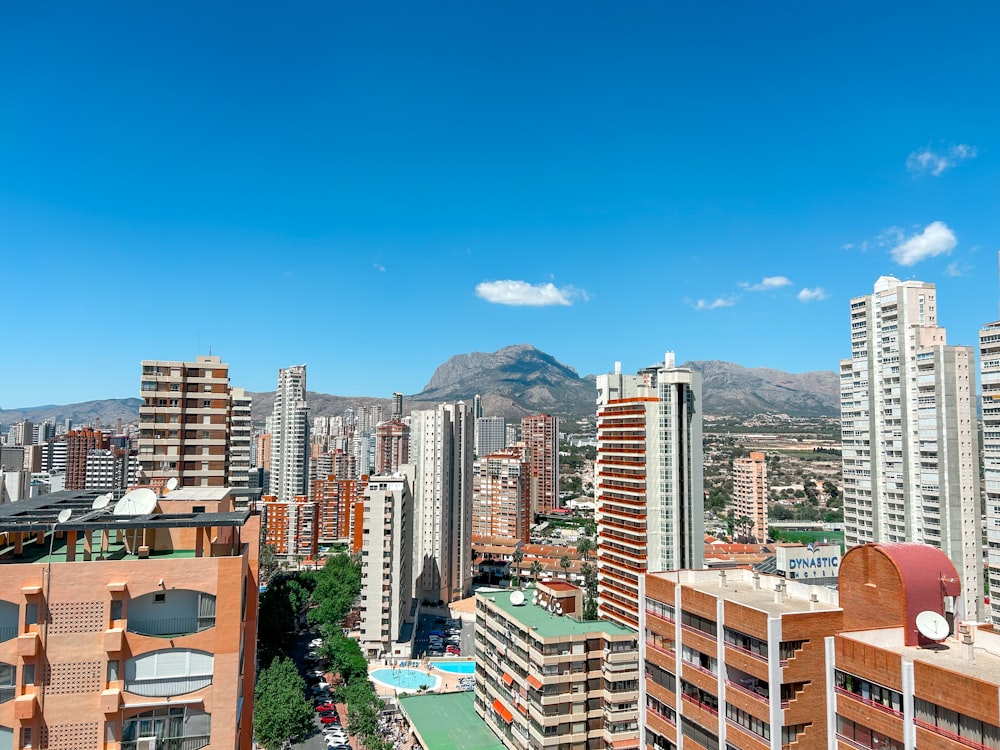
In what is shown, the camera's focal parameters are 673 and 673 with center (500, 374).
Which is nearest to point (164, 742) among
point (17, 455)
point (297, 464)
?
point (17, 455)

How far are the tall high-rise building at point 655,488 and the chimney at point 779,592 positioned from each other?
916 inches

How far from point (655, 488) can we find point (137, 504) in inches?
1257

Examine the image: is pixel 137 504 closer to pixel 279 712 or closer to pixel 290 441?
pixel 279 712

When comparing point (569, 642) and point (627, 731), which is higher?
point (569, 642)

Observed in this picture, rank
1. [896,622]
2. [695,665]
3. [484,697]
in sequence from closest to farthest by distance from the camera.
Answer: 1. [896,622]
2. [695,665]
3. [484,697]

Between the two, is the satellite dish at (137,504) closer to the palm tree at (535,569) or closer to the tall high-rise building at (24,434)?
the palm tree at (535,569)

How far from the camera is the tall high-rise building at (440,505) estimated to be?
63.8 m

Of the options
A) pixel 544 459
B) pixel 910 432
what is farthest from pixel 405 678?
pixel 544 459

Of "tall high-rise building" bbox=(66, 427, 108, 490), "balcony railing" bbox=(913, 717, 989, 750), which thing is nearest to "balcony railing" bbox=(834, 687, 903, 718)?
"balcony railing" bbox=(913, 717, 989, 750)

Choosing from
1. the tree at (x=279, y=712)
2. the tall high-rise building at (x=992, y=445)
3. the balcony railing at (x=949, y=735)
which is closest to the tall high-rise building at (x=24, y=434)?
the tree at (x=279, y=712)

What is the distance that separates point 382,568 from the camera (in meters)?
46.6

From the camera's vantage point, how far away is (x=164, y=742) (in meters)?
8.67

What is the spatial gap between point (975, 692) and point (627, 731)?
16.5m

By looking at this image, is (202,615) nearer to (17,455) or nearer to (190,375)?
(190,375)
